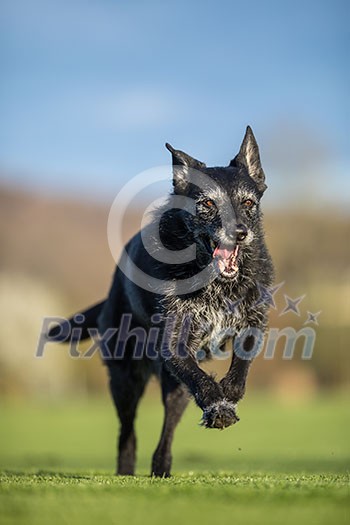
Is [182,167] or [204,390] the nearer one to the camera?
[204,390]

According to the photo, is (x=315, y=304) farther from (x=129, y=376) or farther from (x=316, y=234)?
(x=129, y=376)

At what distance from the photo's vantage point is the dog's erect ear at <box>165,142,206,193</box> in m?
9.21

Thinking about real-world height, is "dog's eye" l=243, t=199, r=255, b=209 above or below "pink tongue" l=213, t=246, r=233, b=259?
above

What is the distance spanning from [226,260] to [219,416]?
1.73m

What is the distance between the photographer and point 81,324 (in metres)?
12.0

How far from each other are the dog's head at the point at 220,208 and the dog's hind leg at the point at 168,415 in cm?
163

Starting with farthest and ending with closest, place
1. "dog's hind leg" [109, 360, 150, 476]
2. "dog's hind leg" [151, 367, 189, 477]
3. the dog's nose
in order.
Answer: "dog's hind leg" [109, 360, 150, 476] → "dog's hind leg" [151, 367, 189, 477] → the dog's nose

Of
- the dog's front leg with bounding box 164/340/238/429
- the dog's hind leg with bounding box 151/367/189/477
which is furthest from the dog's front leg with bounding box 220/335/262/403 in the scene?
the dog's hind leg with bounding box 151/367/189/477

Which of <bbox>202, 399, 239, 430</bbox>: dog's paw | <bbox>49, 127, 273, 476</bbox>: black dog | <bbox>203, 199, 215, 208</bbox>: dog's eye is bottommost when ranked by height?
<bbox>202, 399, 239, 430</bbox>: dog's paw

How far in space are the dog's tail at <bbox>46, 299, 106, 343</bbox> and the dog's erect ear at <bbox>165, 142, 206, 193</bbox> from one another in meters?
3.11

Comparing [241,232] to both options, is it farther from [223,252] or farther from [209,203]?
[209,203]

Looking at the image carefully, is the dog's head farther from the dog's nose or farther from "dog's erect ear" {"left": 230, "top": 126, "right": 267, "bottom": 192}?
"dog's erect ear" {"left": 230, "top": 126, "right": 267, "bottom": 192}

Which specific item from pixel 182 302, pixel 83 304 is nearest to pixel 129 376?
pixel 182 302

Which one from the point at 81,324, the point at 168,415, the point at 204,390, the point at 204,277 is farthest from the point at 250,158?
the point at 81,324
